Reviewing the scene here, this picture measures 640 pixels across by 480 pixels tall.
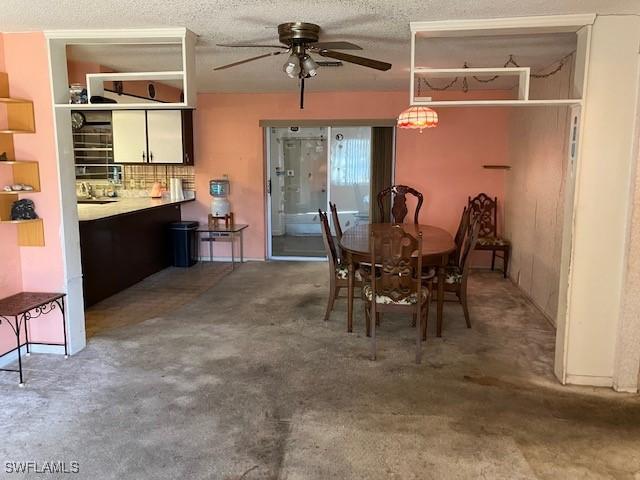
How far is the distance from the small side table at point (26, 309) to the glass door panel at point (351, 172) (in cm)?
412

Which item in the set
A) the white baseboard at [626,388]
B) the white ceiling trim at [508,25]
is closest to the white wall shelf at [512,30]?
the white ceiling trim at [508,25]

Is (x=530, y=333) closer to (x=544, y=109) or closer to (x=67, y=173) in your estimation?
(x=544, y=109)

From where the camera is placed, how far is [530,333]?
13.5ft

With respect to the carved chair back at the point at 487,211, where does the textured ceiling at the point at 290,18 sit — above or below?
above

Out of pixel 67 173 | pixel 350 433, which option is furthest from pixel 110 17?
pixel 350 433

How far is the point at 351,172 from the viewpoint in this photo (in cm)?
691

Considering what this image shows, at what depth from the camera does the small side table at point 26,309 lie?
3.17 m

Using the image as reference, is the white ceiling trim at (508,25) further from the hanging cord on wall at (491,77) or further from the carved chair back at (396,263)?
the carved chair back at (396,263)

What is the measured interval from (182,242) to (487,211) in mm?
3871

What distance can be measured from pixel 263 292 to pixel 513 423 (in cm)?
312

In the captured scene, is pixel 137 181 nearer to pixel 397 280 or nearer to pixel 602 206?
pixel 397 280

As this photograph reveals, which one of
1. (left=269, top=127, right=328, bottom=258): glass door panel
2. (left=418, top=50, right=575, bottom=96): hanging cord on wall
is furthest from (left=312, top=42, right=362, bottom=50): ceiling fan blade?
(left=269, top=127, right=328, bottom=258): glass door panel

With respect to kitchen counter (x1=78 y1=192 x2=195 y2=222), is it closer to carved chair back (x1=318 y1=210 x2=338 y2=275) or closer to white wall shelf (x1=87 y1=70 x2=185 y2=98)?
white wall shelf (x1=87 y1=70 x2=185 y2=98)

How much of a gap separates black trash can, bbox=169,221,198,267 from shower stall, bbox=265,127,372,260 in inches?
43.2
